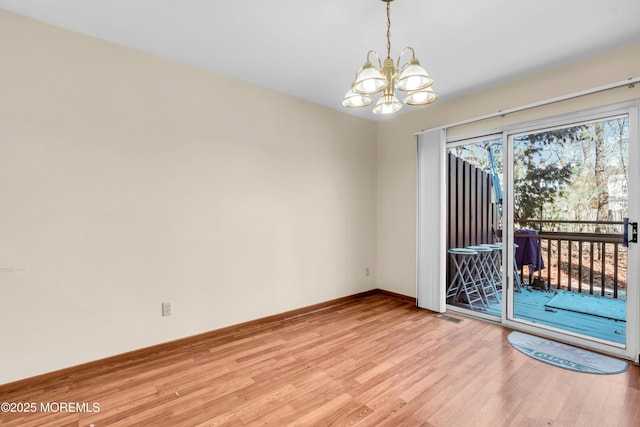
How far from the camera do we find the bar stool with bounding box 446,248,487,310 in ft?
12.4

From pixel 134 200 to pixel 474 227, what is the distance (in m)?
4.31

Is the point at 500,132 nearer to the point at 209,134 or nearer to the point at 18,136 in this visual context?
the point at 209,134

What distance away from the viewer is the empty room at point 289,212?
1.93 m

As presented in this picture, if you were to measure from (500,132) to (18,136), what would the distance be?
4.19 meters

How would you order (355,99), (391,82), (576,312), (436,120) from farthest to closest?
(436,120) < (576,312) < (355,99) < (391,82)

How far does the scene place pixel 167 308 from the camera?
2.57m

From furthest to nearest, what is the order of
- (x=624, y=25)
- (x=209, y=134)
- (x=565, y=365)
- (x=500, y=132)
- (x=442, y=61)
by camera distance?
(x=500, y=132), (x=209, y=134), (x=442, y=61), (x=565, y=365), (x=624, y=25)

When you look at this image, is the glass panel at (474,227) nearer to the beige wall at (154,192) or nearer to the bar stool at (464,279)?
the bar stool at (464,279)

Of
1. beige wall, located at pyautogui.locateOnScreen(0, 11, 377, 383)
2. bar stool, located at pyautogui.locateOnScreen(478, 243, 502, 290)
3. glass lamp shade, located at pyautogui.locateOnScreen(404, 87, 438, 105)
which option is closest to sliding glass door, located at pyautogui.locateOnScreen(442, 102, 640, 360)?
bar stool, located at pyautogui.locateOnScreen(478, 243, 502, 290)

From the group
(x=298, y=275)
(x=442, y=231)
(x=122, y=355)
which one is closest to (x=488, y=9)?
(x=442, y=231)

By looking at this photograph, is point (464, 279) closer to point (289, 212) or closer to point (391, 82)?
point (289, 212)

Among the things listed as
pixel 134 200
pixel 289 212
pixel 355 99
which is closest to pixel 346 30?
pixel 355 99

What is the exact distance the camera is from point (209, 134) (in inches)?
111

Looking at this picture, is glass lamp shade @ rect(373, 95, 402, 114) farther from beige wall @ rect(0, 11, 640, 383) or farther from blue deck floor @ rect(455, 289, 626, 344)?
blue deck floor @ rect(455, 289, 626, 344)
